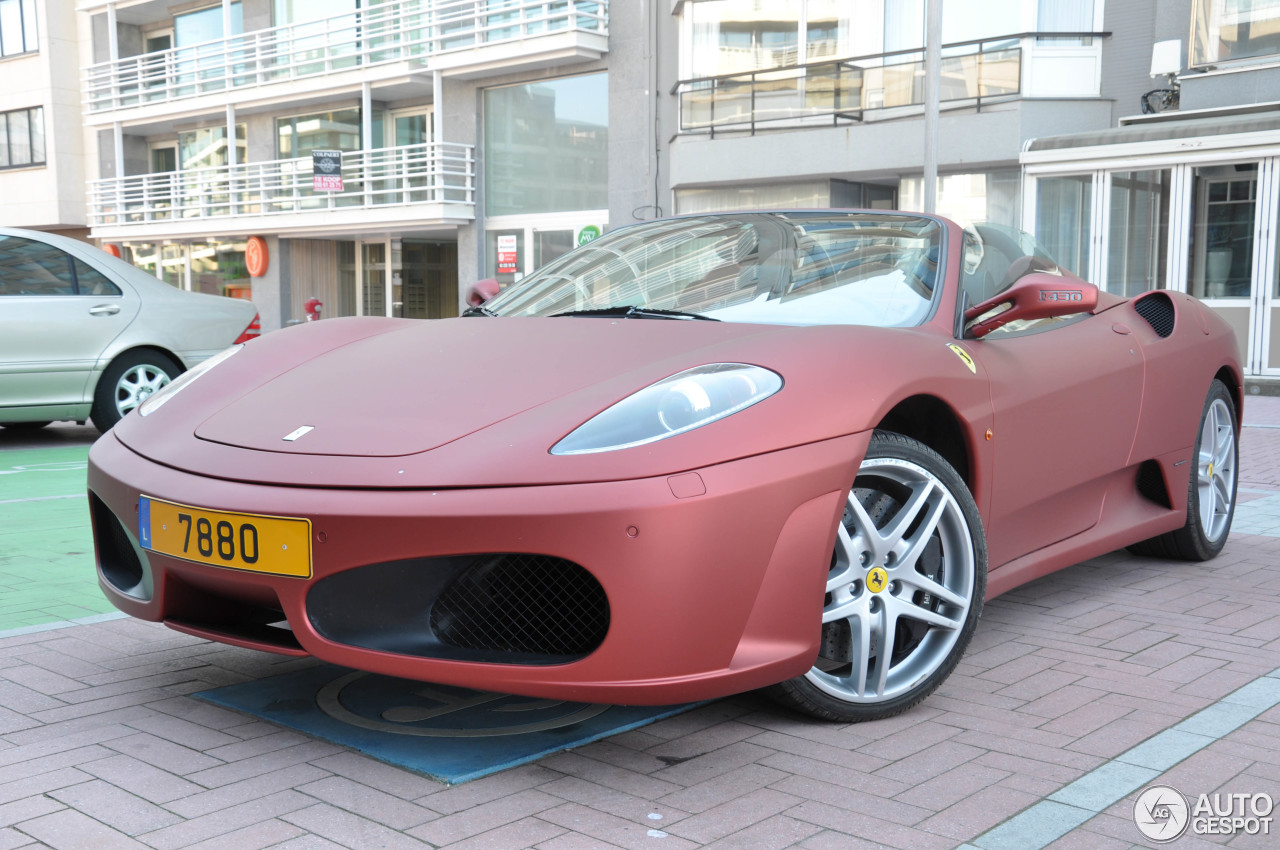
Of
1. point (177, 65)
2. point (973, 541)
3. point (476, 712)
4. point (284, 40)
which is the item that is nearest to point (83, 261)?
point (476, 712)

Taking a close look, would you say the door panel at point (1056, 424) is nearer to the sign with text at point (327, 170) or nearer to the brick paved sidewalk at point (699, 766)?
the brick paved sidewalk at point (699, 766)

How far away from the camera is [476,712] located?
2.94m

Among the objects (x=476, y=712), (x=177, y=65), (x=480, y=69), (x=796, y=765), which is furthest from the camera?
(x=177, y=65)

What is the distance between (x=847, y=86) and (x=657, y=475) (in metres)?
16.6

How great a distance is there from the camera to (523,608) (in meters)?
2.44

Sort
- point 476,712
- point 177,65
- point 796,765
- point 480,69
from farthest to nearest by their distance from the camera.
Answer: point 177,65
point 480,69
point 476,712
point 796,765

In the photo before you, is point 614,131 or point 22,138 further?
point 22,138

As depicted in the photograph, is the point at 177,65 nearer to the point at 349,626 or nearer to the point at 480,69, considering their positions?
the point at 480,69

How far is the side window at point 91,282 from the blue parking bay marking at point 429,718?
5.99 metres

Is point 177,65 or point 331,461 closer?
point 331,461

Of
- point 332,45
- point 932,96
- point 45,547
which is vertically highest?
point 332,45

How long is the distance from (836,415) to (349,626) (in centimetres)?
109

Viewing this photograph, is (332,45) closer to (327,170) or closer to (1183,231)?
(327,170)

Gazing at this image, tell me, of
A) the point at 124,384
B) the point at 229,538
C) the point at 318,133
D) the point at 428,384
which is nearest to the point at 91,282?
the point at 124,384
